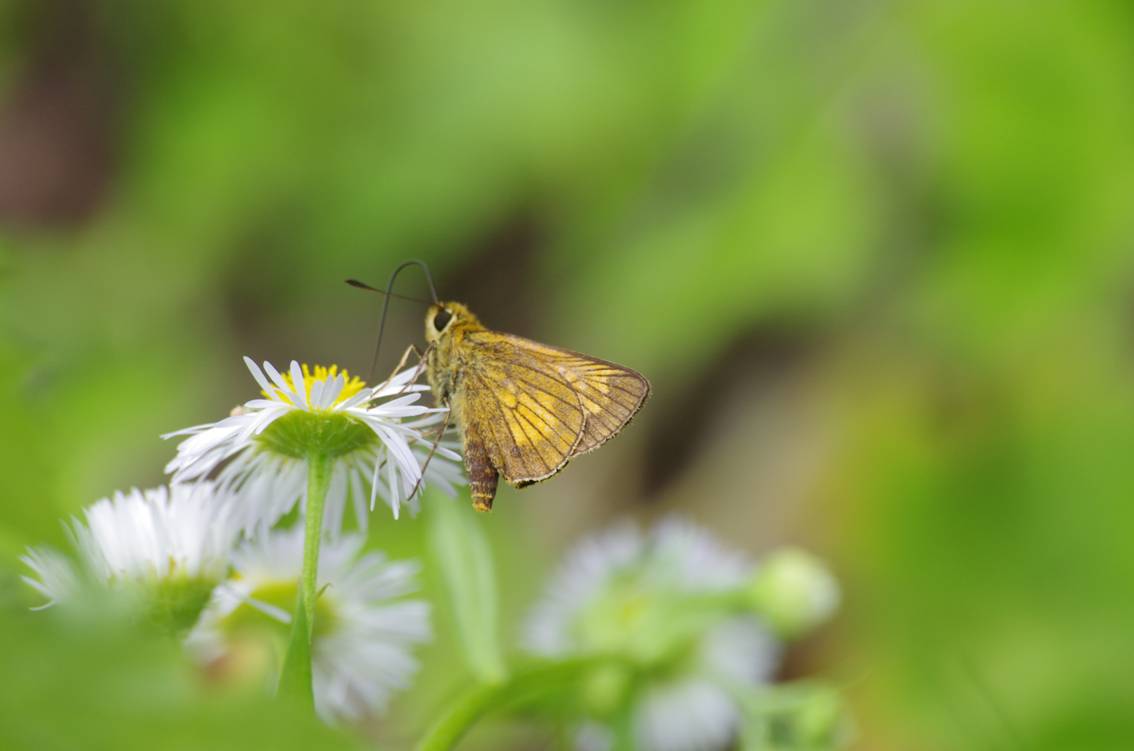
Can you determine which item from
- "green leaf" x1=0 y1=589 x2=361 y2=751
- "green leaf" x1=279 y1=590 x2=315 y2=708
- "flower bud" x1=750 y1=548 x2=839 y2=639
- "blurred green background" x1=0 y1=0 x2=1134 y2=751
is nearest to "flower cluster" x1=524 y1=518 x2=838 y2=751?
"flower bud" x1=750 y1=548 x2=839 y2=639

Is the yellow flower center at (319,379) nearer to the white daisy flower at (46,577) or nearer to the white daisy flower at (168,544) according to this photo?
the white daisy flower at (168,544)

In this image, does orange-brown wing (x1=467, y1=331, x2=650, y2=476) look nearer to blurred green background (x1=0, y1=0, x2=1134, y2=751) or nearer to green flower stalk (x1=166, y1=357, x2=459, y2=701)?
green flower stalk (x1=166, y1=357, x2=459, y2=701)

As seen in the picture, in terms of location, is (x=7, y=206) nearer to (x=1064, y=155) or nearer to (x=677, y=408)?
(x=677, y=408)

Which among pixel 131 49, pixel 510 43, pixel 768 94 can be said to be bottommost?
pixel 768 94

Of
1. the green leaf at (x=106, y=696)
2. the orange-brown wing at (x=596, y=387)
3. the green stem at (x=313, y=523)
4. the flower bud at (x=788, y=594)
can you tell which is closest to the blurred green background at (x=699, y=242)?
the flower bud at (x=788, y=594)

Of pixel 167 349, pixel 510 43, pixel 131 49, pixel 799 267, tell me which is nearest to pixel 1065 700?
pixel 799 267

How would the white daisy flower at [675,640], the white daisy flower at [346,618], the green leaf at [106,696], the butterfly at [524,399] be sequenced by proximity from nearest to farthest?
the green leaf at [106,696], the white daisy flower at [346,618], the butterfly at [524,399], the white daisy flower at [675,640]
